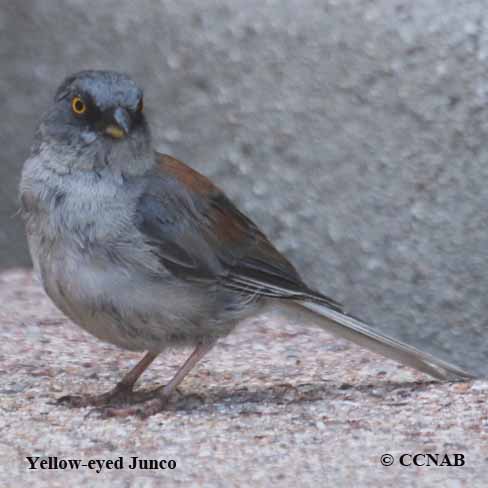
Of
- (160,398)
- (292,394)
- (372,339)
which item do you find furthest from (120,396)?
(372,339)

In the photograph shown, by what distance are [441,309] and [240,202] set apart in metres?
1.44

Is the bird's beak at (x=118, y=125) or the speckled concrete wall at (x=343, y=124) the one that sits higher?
the speckled concrete wall at (x=343, y=124)

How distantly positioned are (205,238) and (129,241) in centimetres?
49

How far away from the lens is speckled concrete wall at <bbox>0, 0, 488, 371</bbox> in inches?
251

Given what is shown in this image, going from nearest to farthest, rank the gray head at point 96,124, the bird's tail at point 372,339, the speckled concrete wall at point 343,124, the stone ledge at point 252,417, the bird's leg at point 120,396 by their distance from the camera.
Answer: the stone ledge at point 252,417, the gray head at point 96,124, the bird's leg at point 120,396, the bird's tail at point 372,339, the speckled concrete wall at point 343,124

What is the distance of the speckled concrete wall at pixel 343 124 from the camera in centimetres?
637

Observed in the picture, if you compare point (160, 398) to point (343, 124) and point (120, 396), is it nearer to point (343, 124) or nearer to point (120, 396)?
point (120, 396)

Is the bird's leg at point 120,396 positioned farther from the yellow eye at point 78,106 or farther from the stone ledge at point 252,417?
the yellow eye at point 78,106

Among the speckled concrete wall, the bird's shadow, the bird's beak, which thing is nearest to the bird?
the bird's beak

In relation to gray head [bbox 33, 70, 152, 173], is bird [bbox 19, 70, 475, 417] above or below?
below

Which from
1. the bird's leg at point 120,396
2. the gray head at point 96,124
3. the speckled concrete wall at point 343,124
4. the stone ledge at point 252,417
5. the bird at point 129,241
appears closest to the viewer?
the stone ledge at point 252,417

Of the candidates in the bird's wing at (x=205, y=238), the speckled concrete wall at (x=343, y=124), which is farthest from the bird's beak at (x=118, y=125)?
the speckled concrete wall at (x=343, y=124)

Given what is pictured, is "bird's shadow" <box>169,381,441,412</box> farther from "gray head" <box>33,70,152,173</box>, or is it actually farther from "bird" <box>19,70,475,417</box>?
"gray head" <box>33,70,152,173</box>

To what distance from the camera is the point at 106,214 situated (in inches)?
203
